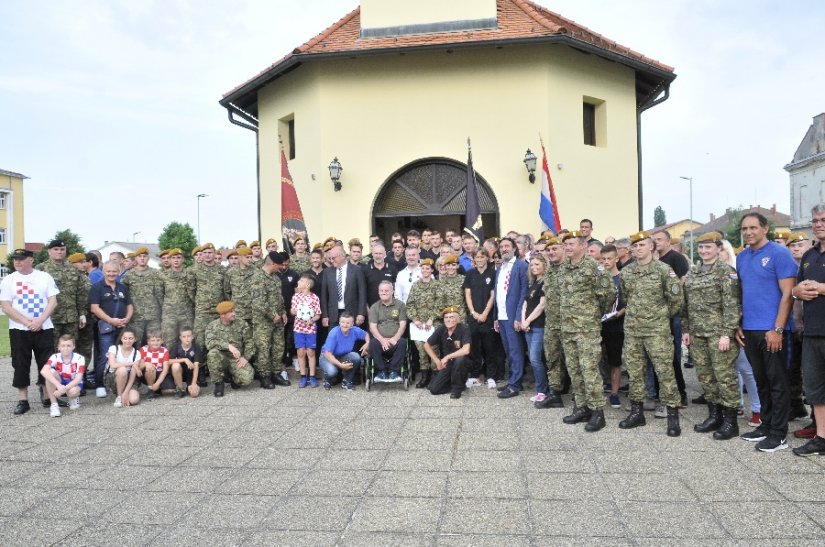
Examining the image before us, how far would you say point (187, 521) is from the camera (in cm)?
375

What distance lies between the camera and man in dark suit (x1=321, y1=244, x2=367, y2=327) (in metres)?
8.26

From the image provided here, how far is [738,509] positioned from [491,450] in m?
1.98

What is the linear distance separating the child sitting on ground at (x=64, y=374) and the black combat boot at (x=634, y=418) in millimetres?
6416

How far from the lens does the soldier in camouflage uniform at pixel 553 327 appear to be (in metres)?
6.29

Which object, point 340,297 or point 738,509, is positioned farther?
point 340,297

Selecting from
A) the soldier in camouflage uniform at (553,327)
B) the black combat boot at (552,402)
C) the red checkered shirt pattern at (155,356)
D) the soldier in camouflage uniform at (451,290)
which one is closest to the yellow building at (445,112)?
the soldier in camouflage uniform at (451,290)

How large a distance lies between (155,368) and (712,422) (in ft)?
21.9

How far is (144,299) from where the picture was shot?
8.38m

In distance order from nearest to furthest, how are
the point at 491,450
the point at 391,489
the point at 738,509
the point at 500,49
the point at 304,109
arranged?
the point at 738,509 < the point at 391,489 < the point at 491,450 < the point at 500,49 < the point at 304,109

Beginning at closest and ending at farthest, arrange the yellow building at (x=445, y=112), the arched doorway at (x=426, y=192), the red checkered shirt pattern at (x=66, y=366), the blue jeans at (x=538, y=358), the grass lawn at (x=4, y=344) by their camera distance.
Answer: the blue jeans at (x=538, y=358), the red checkered shirt pattern at (x=66, y=366), the yellow building at (x=445, y=112), the arched doorway at (x=426, y=192), the grass lawn at (x=4, y=344)

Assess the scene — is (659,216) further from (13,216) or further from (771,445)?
(771,445)

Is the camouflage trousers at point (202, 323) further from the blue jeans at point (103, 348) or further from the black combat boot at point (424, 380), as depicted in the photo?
the black combat boot at point (424, 380)

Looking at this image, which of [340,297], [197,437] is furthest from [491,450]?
[340,297]

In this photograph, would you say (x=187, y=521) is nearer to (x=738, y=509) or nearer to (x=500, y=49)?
(x=738, y=509)
